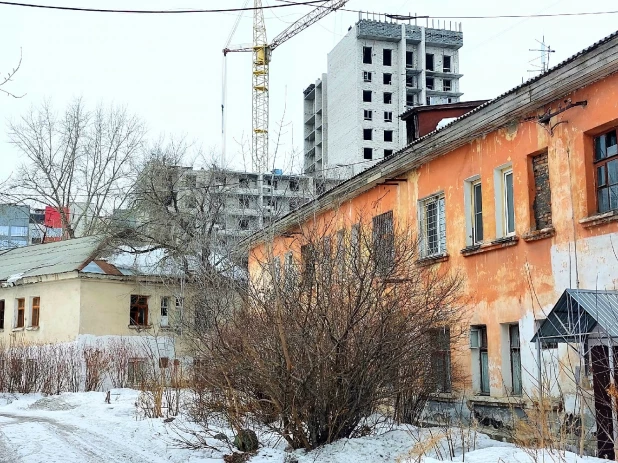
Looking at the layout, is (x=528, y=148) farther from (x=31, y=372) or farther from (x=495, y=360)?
(x=31, y=372)

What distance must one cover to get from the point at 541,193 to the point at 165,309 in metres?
24.2

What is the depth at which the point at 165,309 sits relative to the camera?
35.2 meters

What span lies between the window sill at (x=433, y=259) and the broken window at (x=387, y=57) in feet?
222

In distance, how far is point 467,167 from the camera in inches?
637

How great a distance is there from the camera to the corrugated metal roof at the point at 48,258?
3332 centimetres

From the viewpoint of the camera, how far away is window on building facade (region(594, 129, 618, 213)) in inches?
489

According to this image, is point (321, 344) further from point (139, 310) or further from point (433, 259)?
point (139, 310)

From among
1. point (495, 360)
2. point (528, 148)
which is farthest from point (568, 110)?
point (495, 360)

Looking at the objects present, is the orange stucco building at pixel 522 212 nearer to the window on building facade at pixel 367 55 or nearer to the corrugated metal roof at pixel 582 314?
the corrugated metal roof at pixel 582 314

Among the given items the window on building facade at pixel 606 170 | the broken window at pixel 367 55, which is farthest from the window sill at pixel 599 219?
the broken window at pixel 367 55

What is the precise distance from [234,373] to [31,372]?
16.9 metres

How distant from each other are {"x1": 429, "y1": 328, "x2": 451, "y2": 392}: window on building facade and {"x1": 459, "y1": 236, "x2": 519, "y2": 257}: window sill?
172 cm

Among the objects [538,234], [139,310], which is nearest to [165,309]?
[139,310]

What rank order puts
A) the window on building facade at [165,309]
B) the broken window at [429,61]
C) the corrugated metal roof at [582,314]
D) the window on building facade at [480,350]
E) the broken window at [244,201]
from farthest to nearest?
the broken window at [429,61] < the window on building facade at [165,309] < the broken window at [244,201] < the window on building facade at [480,350] < the corrugated metal roof at [582,314]
